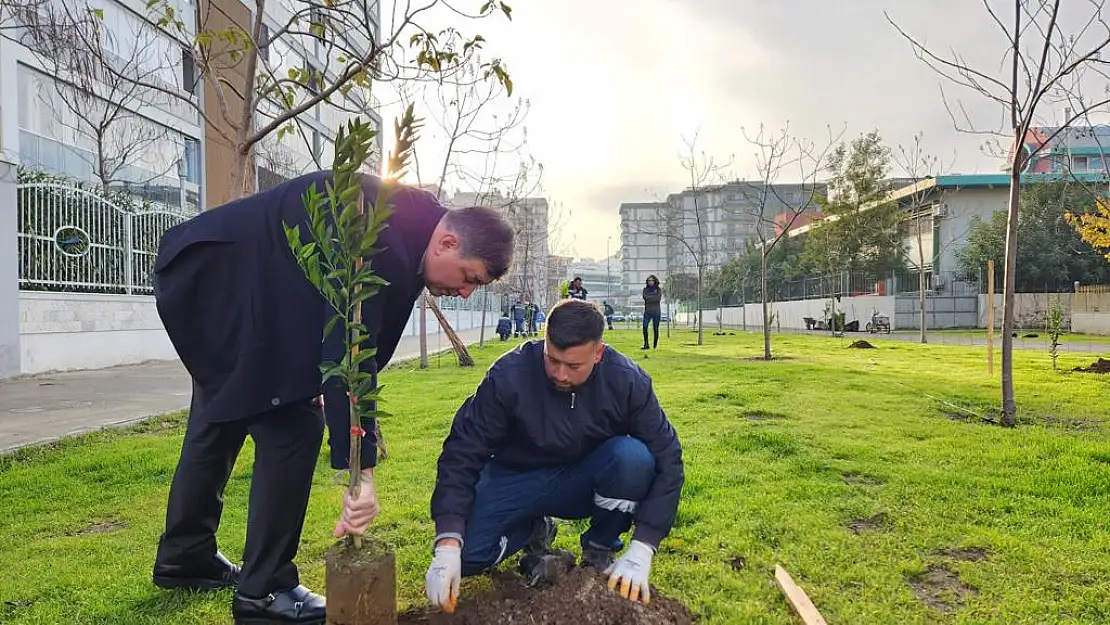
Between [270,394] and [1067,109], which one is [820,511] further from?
[1067,109]

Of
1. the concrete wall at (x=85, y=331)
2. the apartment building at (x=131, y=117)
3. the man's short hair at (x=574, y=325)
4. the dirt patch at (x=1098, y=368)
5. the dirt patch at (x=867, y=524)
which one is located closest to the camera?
the man's short hair at (x=574, y=325)

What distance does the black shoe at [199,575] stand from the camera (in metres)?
2.70

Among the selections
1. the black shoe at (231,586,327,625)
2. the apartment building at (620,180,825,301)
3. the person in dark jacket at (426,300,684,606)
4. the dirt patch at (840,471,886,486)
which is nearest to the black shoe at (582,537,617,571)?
the person in dark jacket at (426,300,684,606)

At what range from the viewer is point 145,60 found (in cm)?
1623

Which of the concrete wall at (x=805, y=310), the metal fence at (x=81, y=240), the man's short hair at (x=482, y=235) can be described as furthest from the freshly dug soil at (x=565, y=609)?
the concrete wall at (x=805, y=310)

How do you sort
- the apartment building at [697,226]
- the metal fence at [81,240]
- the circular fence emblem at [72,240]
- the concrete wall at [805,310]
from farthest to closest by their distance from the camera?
the apartment building at [697,226], the concrete wall at [805,310], the circular fence emblem at [72,240], the metal fence at [81,240]

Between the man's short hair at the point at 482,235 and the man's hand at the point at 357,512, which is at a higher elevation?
the man's short hair at the point at 482,235

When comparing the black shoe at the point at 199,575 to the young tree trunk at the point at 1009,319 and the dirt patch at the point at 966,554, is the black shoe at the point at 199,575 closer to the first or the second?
the dirt patch at the point at 966,554

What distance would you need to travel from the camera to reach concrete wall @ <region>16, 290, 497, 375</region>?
10.2 meters

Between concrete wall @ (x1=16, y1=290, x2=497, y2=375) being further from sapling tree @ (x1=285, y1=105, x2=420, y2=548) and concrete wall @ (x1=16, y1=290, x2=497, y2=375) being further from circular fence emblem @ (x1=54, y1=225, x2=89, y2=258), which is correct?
sapling tree @ (x1=285, y1=105, x2=420, y2=548)

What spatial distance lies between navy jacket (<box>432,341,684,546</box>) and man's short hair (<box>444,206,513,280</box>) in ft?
1.62

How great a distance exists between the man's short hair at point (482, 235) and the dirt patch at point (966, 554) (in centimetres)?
233

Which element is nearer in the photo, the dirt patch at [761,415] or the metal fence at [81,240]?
the dirt patch at [761,415]

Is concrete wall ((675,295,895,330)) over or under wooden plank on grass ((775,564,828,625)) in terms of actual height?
over
